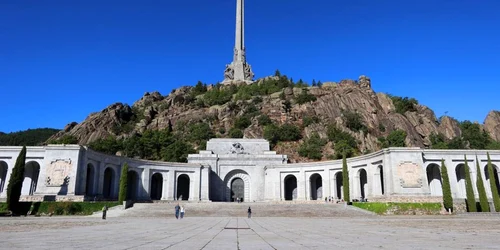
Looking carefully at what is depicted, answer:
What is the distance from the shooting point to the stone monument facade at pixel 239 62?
10269 cm

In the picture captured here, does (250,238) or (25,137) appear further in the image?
(25,137)

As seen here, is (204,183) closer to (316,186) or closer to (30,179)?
Answer: (316,186)

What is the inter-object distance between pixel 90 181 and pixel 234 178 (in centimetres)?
2033

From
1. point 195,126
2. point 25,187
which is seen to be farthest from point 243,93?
point 25,187

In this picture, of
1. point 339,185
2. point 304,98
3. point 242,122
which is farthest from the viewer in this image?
point 304,98

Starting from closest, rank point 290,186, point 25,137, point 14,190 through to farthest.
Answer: point 14,190, point 290,186, point 25,137

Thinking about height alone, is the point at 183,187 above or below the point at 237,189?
above

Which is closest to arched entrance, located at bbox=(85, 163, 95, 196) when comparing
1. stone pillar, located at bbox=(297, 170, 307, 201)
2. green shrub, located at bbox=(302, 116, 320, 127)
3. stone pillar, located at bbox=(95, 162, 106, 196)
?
stone pillar, located at bbox=(95, 162, 106, 196)

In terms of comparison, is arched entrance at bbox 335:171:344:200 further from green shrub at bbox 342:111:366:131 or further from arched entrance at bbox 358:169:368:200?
green shrub at bbox 342:111:366:131

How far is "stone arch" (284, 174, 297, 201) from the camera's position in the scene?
51656 millimetres

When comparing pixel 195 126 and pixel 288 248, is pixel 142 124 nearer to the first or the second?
pixel 195 126

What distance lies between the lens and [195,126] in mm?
82750

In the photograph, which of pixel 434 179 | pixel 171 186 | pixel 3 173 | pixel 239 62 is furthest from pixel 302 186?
pixel 239 62

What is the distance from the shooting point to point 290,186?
5209cm
